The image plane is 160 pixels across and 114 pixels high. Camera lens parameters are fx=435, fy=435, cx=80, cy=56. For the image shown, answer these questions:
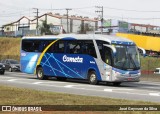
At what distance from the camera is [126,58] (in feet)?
87.8

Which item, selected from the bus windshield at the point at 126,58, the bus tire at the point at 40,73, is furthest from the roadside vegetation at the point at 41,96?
the bus tire at the point at 40,73

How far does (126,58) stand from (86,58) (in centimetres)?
268

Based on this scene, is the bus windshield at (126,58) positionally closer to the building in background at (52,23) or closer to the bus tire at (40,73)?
the bus tire at (40,73)

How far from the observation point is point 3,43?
107 metres

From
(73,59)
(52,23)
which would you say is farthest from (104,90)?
(52,23)

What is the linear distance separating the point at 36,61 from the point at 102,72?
24.1 feet

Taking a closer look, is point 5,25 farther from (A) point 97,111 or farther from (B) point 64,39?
(A) point 97,111

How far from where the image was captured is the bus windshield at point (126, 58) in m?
26.5

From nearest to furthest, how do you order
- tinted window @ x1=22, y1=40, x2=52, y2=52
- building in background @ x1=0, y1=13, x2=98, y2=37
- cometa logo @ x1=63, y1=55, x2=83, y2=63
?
cometa logo @ x1=63, y1=55, x2=83, y2=63 → tinted window @ x1=22, y1=40, x2=52, y2=52 → building in background @ x1=0, y1=13, x2=98, y2=37

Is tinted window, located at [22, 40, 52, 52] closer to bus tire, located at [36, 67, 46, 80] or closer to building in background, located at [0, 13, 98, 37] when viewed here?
bus tire, located at [36, 67, 46, 80]

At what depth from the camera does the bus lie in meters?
26.5

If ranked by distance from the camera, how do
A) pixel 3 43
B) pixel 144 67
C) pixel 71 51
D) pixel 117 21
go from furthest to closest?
1. pixel 117 21
2. pixel 3 43
3. pixel 144 67
4. pixel 71 51

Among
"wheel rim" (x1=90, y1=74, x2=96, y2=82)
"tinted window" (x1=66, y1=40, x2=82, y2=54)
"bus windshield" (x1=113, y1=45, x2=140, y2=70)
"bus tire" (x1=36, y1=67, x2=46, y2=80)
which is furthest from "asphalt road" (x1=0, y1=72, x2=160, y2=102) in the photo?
"bus tire" (x1=36, y1=67, x2=46, y2=80)

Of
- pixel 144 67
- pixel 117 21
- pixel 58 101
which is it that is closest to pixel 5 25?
pixel 117 21
